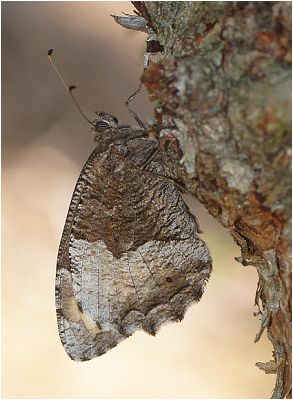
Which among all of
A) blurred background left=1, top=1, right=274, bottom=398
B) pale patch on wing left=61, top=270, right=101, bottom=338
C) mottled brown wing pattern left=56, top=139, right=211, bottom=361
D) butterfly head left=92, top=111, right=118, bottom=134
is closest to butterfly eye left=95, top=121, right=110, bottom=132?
butterfly head left=92, top=111, right=118, bottom=134

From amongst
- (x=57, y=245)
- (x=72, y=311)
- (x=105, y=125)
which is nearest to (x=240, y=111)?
(x=105, y=125)

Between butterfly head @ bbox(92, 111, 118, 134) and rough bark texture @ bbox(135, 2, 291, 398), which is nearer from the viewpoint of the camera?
rough bark texture @ bbox(135, 2, 291, 398)

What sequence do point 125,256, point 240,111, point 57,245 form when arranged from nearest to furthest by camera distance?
point 240,111, point 125,256, point 57,245

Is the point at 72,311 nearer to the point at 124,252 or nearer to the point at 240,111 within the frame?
the point at 124,252

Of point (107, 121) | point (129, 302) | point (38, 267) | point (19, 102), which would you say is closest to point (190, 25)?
point (107, 121)

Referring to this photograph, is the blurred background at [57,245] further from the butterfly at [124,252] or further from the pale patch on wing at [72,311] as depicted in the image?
the pale patch on wing at [72,311]

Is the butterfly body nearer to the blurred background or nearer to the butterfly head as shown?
the butterfly head

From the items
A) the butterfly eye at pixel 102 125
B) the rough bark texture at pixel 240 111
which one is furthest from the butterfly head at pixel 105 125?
the rough bark texture at pixel 240 111
